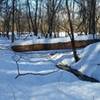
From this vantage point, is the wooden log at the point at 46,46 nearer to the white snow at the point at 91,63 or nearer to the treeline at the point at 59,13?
the treeline at the point at 59,13

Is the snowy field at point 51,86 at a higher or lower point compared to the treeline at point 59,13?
lower

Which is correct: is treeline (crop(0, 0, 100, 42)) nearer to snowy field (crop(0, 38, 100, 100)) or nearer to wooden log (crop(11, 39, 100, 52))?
wooden log (crop(11, 39, 100, 52))

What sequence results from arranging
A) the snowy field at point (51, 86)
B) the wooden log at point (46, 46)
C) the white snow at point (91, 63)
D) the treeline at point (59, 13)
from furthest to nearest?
1. the treeline at point (59, 13)
2. the wooden log at point (46, 46)
3. the white snow at point (91, 63)
4. the snowy field at point (51, 86)

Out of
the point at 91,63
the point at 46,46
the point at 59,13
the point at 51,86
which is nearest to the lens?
the point at 51,86

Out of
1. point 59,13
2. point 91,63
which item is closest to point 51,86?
point 91,63

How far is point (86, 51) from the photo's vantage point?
673 inches

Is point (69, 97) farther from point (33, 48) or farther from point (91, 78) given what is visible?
point (33, 48)

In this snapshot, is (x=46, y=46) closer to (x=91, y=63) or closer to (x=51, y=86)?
(x=91, y=63)

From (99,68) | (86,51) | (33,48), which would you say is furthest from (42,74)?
(33,48)

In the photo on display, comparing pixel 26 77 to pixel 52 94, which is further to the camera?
pixel 26 77

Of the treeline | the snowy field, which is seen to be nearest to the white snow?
the snowy field

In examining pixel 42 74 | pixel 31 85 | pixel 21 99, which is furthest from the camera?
pixel 42 74

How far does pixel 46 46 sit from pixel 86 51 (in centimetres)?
1284

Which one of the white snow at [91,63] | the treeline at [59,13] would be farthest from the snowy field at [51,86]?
the treeline at [59,13]
